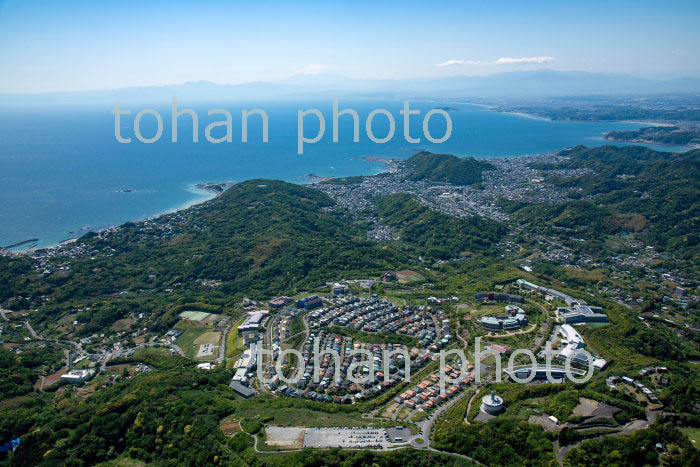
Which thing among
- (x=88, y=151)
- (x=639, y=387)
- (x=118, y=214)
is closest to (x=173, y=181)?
(x=118, y=214)

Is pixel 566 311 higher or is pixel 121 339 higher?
pixel 566 311

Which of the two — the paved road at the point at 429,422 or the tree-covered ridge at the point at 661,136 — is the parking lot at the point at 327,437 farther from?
the tree-covered ridge at the point at 661,136

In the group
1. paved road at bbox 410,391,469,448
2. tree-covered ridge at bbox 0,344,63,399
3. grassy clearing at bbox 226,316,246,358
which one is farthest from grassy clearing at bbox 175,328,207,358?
paved road at bbox 410,391,469,448

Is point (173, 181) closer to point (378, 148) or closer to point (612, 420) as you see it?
point (378, 148)

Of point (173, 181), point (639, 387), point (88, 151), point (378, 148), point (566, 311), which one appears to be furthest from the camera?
point (378, 148)

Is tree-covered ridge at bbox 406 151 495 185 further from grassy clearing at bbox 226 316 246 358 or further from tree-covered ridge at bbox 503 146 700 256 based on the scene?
grassy clearing at bbox 226 316 246 358

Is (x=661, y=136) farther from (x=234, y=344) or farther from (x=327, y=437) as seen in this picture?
(x=327, y=437)
